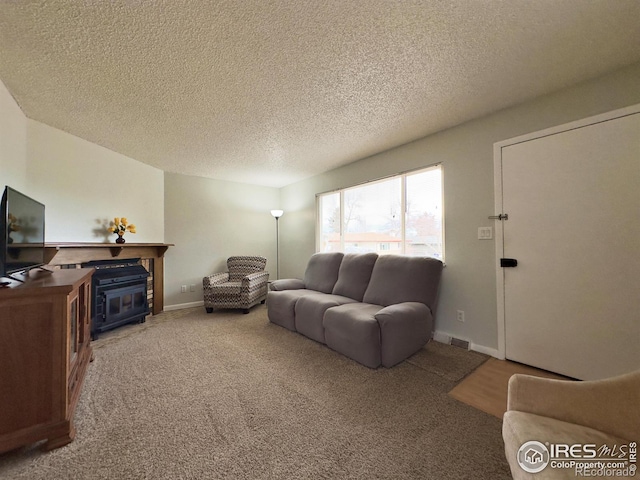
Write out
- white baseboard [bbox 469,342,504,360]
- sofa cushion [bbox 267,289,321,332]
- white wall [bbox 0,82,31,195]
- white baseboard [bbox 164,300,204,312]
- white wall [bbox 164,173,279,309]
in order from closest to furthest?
white wall [bbox 0,82,31,195] → white baseboard [bbox 469,342,504,360] → sofa cushion [bbox 267,289,321,332] → white baseboard [bbox 164,300,204,312] → white wall [bbox 164,173,279,309]

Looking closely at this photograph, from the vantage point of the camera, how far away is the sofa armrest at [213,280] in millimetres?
3776

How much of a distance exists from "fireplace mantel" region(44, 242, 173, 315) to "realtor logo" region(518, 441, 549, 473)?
3.81 meters

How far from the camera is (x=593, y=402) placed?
2.99 ft

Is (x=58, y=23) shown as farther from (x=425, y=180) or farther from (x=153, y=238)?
(x=425, y=180)

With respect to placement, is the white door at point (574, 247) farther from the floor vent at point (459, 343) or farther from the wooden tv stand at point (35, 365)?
the wooden tv stand at point (35, 365)

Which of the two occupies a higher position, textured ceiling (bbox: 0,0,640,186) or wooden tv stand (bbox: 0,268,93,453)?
textured ceiling (bbox: 0,0,640,186)

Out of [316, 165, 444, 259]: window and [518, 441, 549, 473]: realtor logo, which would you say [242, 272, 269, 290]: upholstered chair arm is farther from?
[518, 441, 549, 473]: realtor logo

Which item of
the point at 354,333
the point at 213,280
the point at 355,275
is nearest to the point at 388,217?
the point at 355,275

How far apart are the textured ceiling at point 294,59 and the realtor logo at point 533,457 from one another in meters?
1.97

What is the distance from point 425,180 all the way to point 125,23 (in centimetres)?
288

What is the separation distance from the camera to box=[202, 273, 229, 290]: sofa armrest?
3776 mm

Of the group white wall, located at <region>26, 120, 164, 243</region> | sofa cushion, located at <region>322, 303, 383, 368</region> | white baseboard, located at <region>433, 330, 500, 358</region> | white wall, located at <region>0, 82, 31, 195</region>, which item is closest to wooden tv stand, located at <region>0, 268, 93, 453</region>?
white wall, located at <region>0, 82, 31, 195</region>

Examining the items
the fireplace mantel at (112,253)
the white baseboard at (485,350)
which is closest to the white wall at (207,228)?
the fireplace mantel at (112,253)

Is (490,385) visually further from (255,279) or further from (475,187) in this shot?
(255,279)
